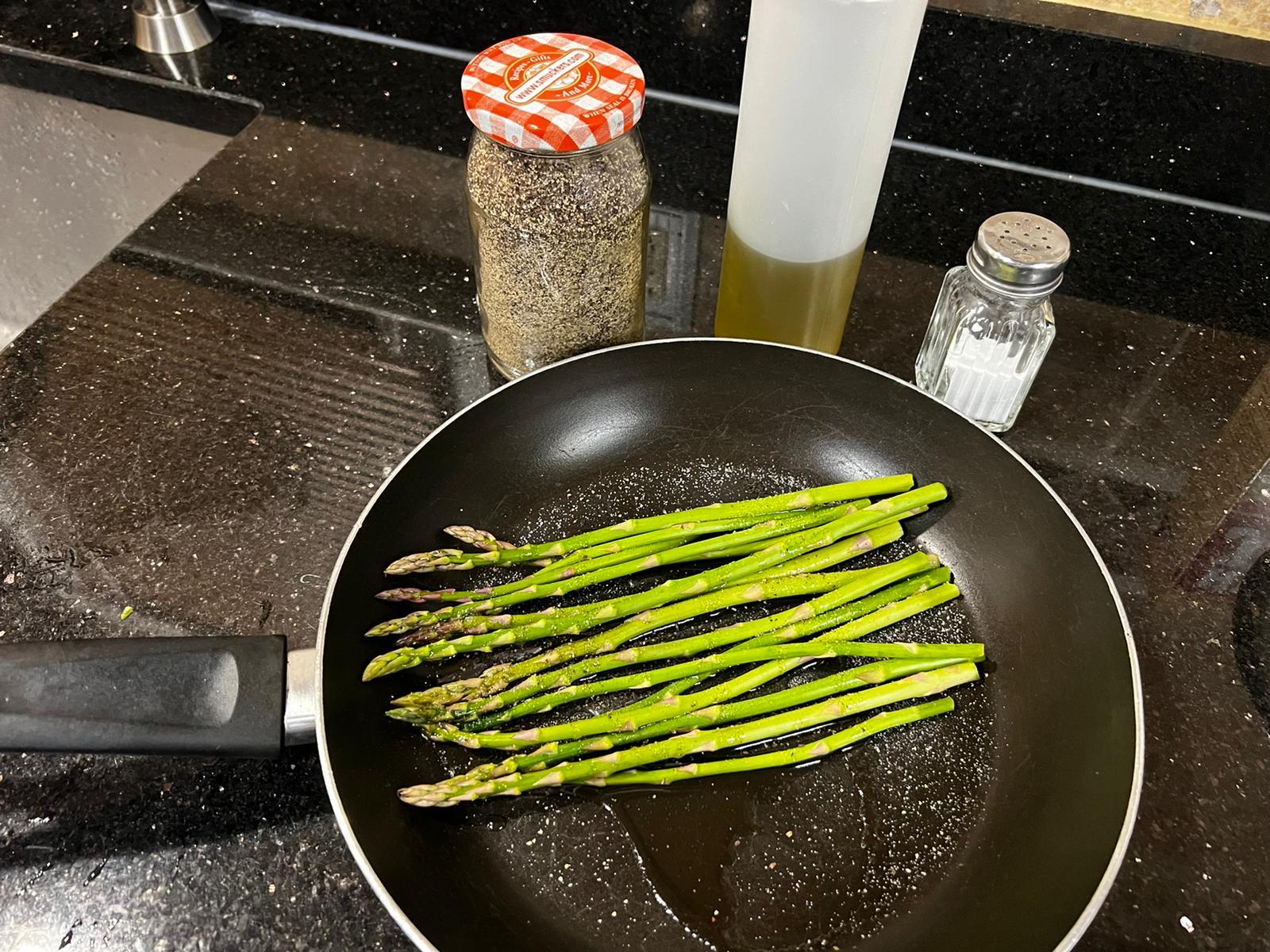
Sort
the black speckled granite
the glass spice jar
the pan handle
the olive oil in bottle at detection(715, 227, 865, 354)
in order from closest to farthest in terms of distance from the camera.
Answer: the pan handle, the glass spice jar, the olive oil in bottle at detection(715, 227, 865, 354), the black speckled granite

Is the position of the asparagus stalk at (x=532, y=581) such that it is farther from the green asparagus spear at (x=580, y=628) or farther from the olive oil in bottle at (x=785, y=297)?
the olive oil in bottle at (x=785, y=297)

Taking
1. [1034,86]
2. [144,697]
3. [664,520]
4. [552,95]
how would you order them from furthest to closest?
[1034,86] → [664,520] → [552,95] → [144,697]

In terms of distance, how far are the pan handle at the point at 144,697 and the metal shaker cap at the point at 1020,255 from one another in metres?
0.66

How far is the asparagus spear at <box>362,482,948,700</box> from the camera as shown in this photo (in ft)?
2.35


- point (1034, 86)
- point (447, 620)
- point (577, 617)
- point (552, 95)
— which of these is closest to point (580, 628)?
point (577, 617)


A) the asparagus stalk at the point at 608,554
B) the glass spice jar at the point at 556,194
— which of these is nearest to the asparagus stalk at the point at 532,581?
the asparagus stalk at the point at 608,554

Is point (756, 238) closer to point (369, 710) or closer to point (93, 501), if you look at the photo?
point (369, 710)

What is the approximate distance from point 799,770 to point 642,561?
215mm

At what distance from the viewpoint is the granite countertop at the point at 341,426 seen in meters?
0.65

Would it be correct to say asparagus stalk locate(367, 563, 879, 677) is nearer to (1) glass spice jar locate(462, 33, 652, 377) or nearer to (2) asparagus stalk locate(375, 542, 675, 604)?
(2) asparagus stalk locate(375, 542, 675, 604)

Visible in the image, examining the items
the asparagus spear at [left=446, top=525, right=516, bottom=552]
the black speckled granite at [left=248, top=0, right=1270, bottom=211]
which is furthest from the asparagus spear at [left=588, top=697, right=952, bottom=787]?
the black speckled granite at [left=248, top=0, right=1270, bottom=211]

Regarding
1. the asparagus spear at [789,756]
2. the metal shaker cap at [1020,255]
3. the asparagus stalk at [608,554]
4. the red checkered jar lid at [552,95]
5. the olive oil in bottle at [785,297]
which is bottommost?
the asparagus spear at [789,756]

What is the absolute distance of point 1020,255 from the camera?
2.52 ft

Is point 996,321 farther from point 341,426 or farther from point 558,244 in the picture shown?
point 341,426
